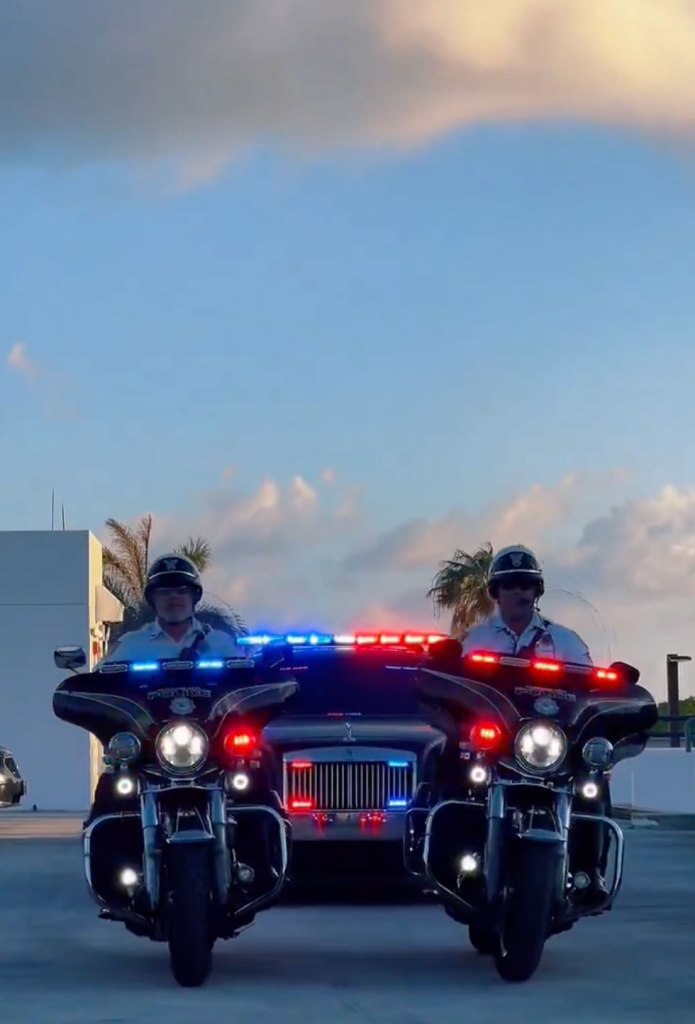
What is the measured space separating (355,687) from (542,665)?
6135 mm

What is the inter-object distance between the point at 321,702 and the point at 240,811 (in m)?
5.83

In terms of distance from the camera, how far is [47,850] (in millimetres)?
21172

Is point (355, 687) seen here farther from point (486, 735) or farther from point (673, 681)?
point (673, 681)

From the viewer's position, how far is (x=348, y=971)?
9969 millimetres

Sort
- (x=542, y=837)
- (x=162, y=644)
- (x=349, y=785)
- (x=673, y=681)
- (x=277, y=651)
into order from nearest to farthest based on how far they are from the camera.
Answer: (x=542, y=837) → (x=162, y=644) → (x=349, y=785) → (x=277, y=651) → (x=673, y=681)

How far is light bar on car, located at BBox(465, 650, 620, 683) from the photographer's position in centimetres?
916


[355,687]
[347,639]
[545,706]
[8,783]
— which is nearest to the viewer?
[545,706]

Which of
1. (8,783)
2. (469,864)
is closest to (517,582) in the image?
(469,864)

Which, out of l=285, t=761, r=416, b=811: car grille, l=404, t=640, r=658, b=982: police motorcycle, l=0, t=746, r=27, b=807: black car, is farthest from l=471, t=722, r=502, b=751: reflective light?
l=0, t=746, r=27, b=807: black car

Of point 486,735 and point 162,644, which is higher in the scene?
point 162,644

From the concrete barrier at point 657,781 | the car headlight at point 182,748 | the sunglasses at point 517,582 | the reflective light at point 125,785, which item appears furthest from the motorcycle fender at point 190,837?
the concrete barrier at point 657,781

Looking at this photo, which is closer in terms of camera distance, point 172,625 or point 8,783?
point 172,625

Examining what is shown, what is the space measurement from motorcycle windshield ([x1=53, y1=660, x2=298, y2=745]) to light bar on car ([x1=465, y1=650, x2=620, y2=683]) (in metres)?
0.95

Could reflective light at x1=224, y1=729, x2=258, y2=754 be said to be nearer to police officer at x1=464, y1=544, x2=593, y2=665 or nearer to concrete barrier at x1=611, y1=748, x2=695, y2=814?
police officer at x1=464, y1=544, x2=593, y2=665
